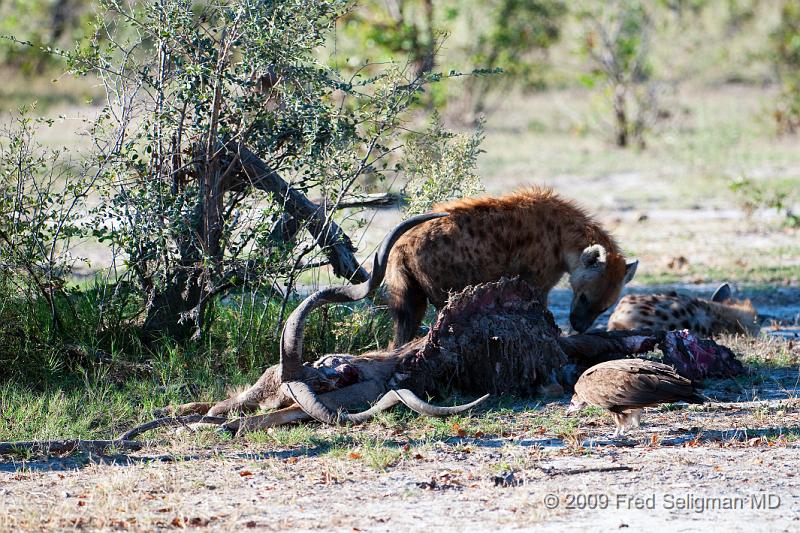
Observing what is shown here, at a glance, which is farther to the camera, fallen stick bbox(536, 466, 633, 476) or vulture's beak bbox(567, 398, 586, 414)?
vulture's beak bbox(567, 398, 586, 414)

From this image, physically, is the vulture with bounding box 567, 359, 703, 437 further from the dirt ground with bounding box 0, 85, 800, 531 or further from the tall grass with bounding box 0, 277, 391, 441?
the tall grass with bounding box 0, 277, 391, 441

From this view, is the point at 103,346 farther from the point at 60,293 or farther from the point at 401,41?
the point at 401,41

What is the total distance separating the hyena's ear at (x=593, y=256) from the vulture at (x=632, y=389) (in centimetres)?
140

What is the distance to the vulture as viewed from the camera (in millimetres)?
5215

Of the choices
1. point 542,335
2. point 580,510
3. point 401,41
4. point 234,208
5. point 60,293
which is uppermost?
point 401,41

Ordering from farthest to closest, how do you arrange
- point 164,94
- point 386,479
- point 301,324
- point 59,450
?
point 164,94 < point 301,324 < point 59,450 < point 386,479

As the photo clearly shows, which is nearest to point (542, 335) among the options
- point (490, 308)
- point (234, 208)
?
point (490, 308)

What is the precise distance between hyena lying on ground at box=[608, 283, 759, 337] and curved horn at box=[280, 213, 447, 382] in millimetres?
2499

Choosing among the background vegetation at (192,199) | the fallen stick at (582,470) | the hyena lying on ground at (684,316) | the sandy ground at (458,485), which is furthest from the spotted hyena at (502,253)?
the fallen stick at (582,470)

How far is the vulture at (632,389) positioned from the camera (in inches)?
205

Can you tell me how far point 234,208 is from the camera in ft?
22.7

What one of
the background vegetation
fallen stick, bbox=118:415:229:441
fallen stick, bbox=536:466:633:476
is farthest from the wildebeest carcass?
fallen stick, bbox=536:466:633:476

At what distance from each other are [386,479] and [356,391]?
44.0 inches

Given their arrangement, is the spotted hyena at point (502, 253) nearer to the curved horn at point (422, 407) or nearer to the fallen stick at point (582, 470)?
the curved horn at point (422, 407)
